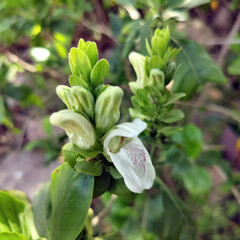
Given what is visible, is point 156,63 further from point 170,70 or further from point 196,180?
point 196,180

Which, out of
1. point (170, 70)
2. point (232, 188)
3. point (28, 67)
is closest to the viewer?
point (170, 70)

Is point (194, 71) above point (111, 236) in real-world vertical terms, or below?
above

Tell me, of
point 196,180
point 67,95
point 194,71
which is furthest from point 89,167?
point 196,180

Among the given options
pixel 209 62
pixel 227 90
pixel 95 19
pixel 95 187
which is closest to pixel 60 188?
pixel 95 187

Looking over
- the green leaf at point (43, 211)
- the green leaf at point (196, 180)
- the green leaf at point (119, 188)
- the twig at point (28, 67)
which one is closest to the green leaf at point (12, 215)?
the green leaf at point (43, 211)

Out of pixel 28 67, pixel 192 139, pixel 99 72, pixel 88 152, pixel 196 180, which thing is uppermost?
pixel 99 72

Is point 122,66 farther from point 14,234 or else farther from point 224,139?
point 224,139

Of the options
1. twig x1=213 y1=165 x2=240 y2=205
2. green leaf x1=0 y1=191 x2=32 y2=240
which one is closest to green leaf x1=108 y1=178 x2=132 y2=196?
green leaf x1=0 y1=191 x2=32 y2=240

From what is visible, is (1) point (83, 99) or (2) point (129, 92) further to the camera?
(2) point (129, 92)
